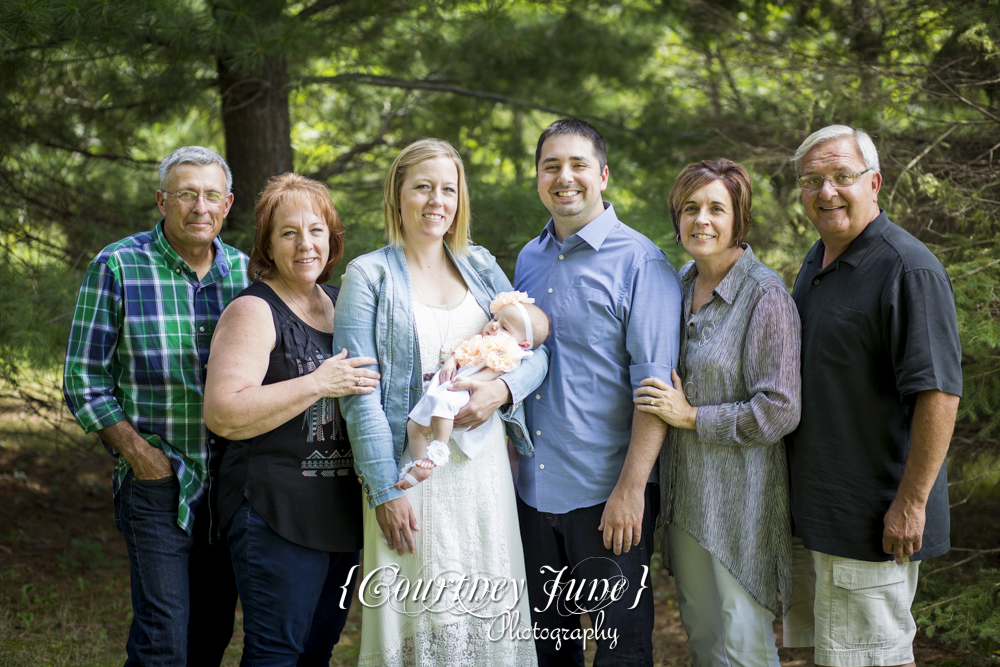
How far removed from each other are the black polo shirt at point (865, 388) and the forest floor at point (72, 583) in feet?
5.89

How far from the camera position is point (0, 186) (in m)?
4.14

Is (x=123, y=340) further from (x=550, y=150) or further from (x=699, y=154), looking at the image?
(x=699, y=154)

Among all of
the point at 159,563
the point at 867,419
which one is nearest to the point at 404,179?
the point at 159,563

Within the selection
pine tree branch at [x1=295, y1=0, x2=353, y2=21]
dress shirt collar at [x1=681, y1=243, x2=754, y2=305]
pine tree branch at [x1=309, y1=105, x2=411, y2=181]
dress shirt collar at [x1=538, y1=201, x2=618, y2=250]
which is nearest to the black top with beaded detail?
dress shirt collar at [x1=538, y1=201, x2=618, y2=250]

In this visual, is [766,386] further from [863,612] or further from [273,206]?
[273,206]

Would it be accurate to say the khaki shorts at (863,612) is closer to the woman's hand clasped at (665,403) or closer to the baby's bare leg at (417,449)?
the woman's hand clasped at (665,403)

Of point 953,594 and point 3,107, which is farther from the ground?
point 3,107

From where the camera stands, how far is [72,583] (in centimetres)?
452

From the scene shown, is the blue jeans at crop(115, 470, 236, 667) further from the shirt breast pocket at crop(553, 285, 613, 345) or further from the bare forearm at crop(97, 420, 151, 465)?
the shirt breast pocket at crop(553, 285, 613, 345)

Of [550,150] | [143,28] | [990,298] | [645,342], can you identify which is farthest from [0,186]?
[990,298]

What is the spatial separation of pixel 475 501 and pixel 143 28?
8.79ft

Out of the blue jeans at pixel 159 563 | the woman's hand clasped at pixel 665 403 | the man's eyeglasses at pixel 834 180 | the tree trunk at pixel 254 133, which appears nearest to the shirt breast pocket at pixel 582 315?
the woman's hand clasped at pixel 665 403

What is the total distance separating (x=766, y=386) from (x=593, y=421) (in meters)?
0.56

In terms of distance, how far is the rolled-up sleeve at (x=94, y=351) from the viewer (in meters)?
2.43
